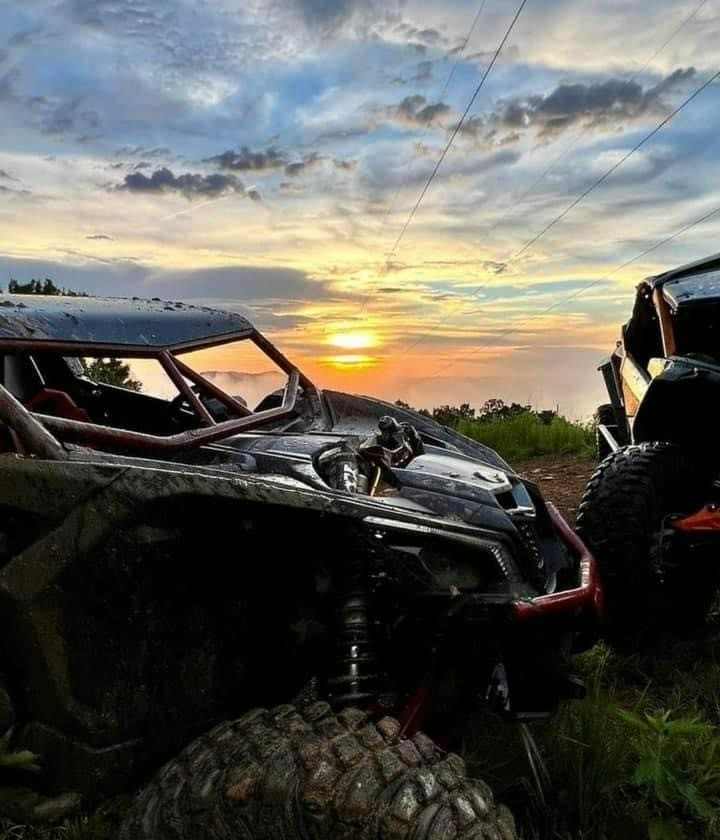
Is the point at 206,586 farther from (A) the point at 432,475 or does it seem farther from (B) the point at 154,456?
(A) the point at 432,475

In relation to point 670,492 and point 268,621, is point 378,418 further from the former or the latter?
point 268,621

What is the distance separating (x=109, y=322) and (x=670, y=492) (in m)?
2.48

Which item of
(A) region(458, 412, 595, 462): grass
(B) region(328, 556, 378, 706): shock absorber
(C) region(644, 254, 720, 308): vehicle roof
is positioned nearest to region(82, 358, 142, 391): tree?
(B) region(328, 556, 378, 706): shock absorber

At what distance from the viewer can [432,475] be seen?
300 cm

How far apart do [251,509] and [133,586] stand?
323mm

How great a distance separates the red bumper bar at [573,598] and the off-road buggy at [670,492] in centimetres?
94

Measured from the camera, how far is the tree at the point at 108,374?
4.13 meters

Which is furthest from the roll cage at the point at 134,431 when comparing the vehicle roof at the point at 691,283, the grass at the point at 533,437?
the grass at the point at 533,437

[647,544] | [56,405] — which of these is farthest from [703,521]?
[56,405]

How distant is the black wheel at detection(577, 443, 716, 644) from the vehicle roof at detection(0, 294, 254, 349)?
5.84 feet

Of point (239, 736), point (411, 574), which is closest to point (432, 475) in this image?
point (411, 574)

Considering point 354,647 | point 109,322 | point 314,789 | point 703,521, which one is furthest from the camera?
point 703,521

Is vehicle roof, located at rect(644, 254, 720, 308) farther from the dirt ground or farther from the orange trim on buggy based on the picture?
the dirt ground

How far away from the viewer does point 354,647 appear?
2.47 metres
